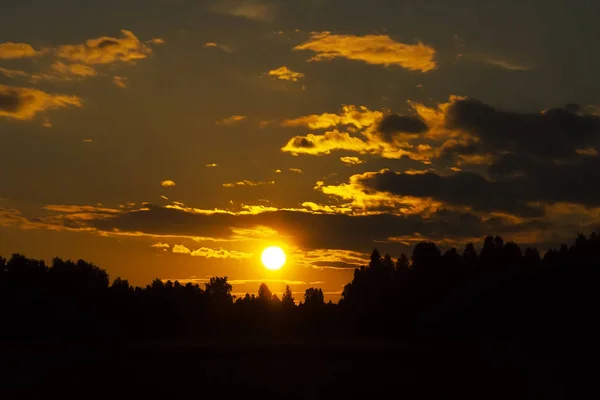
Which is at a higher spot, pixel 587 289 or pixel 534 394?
pixel 587 289

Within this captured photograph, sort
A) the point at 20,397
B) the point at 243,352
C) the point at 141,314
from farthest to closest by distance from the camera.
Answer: the point at 141,314 < the point at 243,352 < the point at 20,397

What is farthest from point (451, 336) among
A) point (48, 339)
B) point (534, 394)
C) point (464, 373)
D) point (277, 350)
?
point (48, 339)

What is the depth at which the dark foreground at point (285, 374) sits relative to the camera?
74750mm

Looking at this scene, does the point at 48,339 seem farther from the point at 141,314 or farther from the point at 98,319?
the point at 141,314

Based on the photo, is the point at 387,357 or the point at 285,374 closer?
the point at 285,374

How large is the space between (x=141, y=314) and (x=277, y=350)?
92209 millimetres

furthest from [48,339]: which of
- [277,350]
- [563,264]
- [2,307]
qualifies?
[563,264]

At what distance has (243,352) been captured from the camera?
357 feet

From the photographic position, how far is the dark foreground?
74750 mm

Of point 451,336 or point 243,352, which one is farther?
point 451,336

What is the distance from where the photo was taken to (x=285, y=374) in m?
85.8

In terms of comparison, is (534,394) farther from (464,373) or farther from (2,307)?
(2,307)

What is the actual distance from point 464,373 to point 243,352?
35351 mm

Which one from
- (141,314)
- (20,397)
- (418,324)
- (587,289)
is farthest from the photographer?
(141,314)
